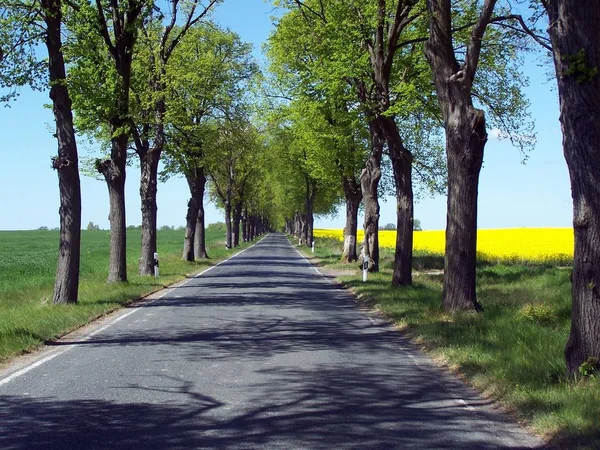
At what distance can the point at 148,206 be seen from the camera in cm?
2792

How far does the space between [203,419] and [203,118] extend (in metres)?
29.0

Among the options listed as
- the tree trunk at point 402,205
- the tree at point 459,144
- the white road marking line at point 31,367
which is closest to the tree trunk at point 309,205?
the tree trunk at point 402,205

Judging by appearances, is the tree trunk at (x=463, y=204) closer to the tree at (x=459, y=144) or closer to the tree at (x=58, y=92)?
the tree at (x=459, y=144)

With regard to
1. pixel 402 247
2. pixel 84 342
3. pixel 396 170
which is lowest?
pixel 84 342

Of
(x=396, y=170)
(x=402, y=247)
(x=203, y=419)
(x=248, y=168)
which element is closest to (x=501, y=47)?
(x=396, y=170)

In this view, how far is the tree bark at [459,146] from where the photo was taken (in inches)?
536

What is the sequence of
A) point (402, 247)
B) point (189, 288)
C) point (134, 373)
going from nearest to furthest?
point (134, 373), point (402, 247), point (189, 288)

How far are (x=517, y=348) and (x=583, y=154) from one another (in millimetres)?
2910

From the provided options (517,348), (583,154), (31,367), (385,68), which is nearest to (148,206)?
(385,68)

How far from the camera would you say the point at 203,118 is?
3472 centimetres

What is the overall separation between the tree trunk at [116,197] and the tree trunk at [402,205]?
784 centimetres

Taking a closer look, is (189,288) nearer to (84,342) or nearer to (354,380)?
(84,342)

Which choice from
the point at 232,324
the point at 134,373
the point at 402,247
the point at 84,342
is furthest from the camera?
the point at 402,247

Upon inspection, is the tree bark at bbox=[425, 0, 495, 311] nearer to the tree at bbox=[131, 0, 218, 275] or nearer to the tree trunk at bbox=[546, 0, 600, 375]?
the tree trunk at bbox=[546, 0, 600, 375]
